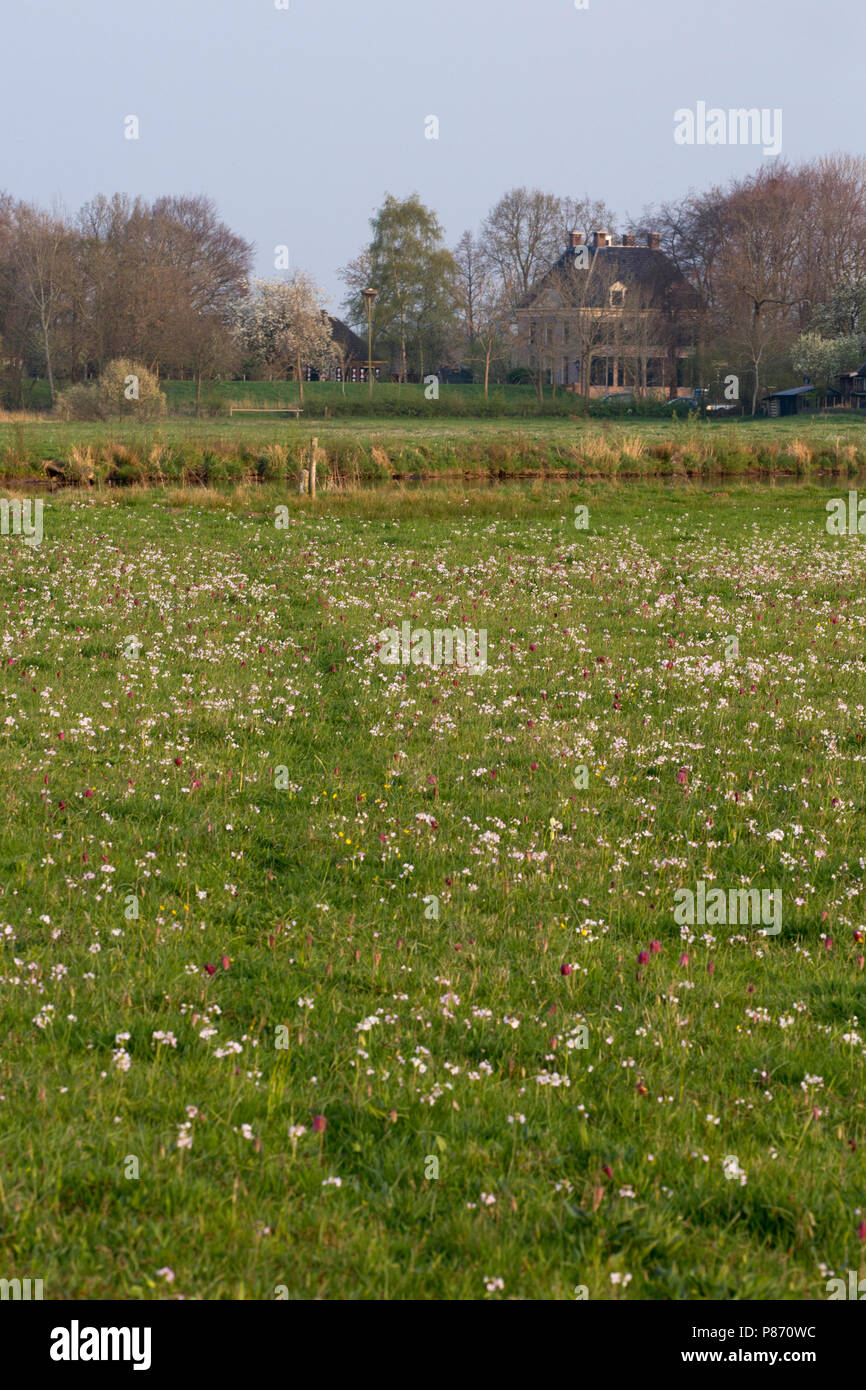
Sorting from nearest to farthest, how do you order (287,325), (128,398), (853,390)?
(128,398) < (853,390) < (287,325)

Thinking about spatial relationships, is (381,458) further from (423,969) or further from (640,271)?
(640,271)

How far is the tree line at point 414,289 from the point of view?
82.6 metres

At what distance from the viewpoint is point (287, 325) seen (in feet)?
341

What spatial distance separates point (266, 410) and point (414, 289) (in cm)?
2461

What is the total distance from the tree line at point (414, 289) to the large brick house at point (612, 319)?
1786 millimetres

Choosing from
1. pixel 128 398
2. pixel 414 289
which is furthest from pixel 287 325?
pixel 128 398

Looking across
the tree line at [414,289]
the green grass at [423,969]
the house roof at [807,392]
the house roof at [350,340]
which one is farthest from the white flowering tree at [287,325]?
the green grass at [423,969]

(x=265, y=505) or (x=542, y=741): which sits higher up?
(x=265, y=505)

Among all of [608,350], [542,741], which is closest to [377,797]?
[542,741]

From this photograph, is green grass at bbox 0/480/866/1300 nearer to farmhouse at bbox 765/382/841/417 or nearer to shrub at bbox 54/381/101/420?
shrub at bbox 54/381/101/420

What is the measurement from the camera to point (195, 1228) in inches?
160
